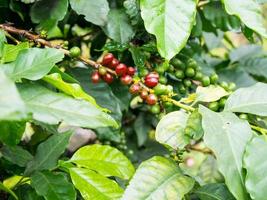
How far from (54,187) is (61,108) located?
0.21 m

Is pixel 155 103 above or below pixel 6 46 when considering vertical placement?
below

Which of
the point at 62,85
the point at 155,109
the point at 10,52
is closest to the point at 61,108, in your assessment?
the point at 62,85

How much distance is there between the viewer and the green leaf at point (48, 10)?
0.90m

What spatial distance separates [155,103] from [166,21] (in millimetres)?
151

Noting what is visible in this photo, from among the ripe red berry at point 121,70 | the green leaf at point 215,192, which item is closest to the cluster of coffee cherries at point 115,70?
the ripe red berry at point 121,70

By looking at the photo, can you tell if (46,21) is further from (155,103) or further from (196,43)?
(196,43)

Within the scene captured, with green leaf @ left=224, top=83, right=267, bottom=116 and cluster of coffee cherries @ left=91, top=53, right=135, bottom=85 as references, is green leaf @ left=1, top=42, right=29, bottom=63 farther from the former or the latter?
green leaf @ left=224, top=83, right=267, bottom=116

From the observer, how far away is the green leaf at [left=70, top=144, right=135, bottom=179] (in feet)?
2.59

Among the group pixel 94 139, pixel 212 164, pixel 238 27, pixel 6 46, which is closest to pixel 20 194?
pixel 6 46

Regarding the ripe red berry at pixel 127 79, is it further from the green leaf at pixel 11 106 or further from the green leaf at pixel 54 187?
the green leaf at pixel 11 106

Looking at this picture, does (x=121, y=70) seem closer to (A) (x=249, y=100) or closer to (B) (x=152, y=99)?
(B) (x=152, y=99)

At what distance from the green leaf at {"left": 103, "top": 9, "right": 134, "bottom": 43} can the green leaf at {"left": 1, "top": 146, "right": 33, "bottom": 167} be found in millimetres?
286

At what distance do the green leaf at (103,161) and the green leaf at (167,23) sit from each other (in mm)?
197

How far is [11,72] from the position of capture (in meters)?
0.65
